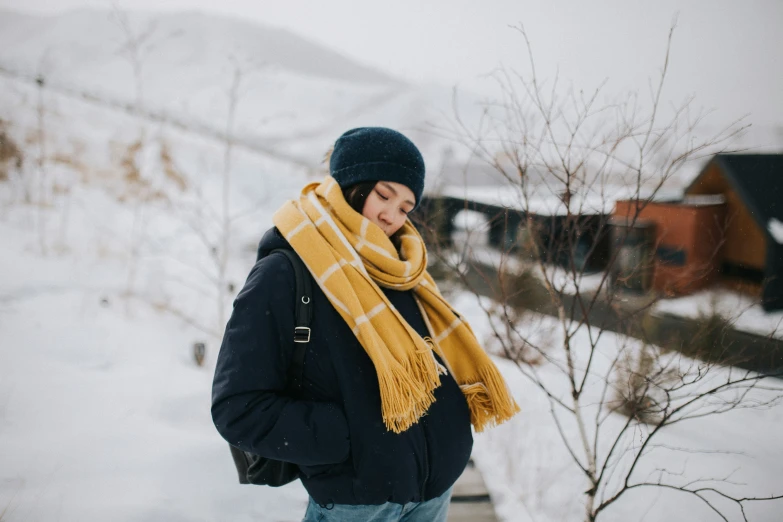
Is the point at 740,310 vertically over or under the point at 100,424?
over

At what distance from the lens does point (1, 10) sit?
4000mm

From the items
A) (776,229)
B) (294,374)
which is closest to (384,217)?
(294,374)

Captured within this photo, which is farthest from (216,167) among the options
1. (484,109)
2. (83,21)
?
(484,109)

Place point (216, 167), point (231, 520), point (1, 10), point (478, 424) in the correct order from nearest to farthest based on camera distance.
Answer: point (478, 424) < point (231, 520) < point (1, 10) < point (216, 167)

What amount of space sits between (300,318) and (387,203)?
18.9 inches

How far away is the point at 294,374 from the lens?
1128mm

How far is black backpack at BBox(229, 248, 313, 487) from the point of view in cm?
110

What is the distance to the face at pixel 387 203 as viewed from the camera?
1.31m

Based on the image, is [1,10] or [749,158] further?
[1,10]

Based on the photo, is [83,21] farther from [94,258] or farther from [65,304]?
[65,304]

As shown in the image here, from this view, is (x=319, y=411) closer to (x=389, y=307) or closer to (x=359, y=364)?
(x=359, y=364)

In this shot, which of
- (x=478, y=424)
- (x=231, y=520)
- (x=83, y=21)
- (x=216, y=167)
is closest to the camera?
(x=478, y=424)

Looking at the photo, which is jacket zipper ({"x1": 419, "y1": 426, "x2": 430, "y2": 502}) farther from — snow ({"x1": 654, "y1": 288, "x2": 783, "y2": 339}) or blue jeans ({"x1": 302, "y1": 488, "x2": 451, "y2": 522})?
snow ({"x1": 654, "y1": 288, "x2": 783, "y2": 339})

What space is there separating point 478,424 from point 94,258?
23.5 feet
